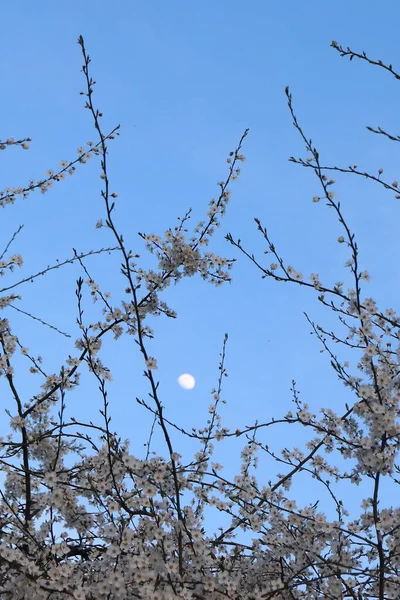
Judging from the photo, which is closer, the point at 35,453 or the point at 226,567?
the point at 226,567

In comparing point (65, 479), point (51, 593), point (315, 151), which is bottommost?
point (51, 593)

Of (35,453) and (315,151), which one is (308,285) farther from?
(35,453)

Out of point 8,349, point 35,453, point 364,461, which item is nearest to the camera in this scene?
point 364,461

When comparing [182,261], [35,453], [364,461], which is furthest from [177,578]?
[182,261]

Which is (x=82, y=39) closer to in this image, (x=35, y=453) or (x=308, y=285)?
(x=308, y=285)

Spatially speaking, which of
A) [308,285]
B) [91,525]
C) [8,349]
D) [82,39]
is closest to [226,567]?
[91,525]

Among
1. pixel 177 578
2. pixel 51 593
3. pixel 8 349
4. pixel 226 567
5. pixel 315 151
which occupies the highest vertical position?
pixel 315 151

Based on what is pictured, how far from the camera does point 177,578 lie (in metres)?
3.49

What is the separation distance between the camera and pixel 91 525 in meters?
4.34

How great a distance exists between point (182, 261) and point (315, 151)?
158 cm

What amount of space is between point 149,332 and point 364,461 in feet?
5.89

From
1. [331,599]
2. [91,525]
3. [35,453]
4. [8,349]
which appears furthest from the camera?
[8,349]

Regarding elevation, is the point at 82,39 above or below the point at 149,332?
above

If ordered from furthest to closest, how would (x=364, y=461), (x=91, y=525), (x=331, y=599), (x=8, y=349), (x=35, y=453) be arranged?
(x=8, y=349) < (x=35, y=453) < (x=91, y=525) < (x=331, y=599) < (x=364, y=461)
